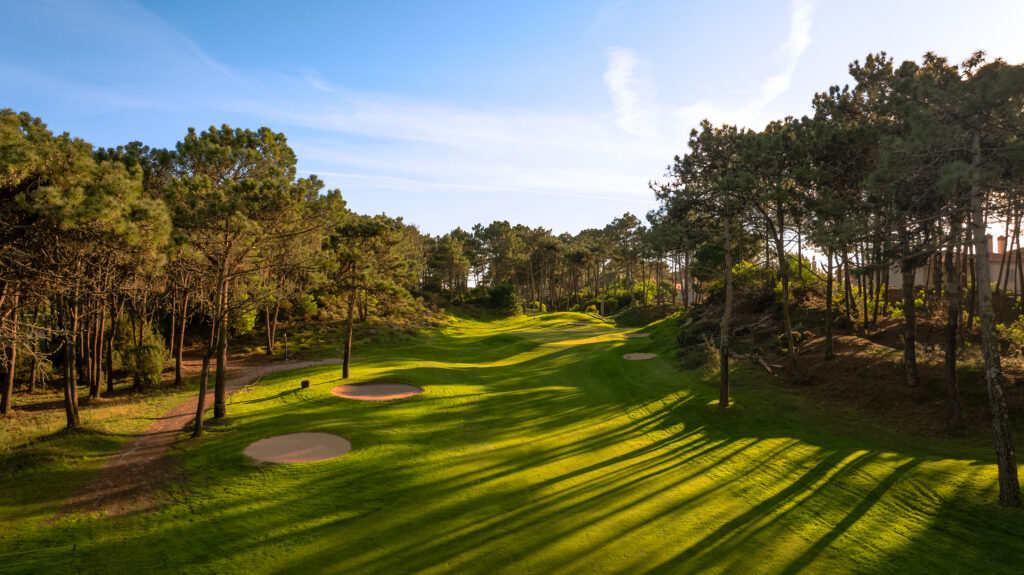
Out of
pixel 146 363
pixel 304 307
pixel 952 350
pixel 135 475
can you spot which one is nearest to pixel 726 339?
pixel 952 350

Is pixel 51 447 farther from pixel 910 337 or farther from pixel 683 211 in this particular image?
pixel 910 337

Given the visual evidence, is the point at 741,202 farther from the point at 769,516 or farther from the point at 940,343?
the point at 769,516

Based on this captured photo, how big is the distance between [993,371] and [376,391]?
22000 millimetres

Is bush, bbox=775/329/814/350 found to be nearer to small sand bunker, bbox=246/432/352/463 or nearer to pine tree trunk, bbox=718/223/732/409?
pine tree trunk, bbox=718/223/732/409

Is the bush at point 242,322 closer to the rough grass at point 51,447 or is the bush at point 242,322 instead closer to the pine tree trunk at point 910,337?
the rough grass at point 51,447

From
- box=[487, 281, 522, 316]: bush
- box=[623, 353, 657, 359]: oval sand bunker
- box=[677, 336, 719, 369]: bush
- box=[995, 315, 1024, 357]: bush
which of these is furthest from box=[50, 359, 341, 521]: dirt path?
box=[487, 281, 522, 316]: bush

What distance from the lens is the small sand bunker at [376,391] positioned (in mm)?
21719

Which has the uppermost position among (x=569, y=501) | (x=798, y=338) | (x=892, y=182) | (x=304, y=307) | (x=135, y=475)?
(x=892, y=182)

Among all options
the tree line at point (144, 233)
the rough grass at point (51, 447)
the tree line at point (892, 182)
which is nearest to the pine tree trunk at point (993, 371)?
the tree line at point (892, 182)

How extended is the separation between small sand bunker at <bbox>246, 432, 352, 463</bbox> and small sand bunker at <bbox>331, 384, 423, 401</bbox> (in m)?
5.42

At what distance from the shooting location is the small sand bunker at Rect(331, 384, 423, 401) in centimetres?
2172

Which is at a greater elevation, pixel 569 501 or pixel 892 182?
pixel 892 182

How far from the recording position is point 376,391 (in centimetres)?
2297

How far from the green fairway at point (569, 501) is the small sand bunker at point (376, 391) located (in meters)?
2.30
